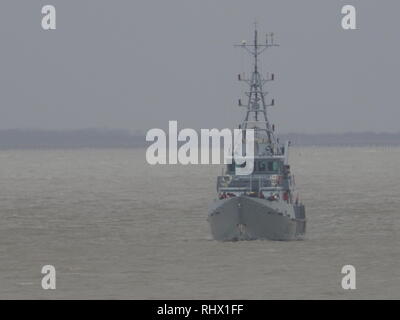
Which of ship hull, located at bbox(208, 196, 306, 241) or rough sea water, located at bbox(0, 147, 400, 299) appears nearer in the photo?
→ rough sea water, located at bbox(0, 147, 400, 299)

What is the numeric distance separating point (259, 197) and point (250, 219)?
1387 millimetres

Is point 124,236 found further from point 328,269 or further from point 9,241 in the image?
point 328,269

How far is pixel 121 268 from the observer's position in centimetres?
6719

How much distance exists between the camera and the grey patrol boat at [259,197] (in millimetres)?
77562

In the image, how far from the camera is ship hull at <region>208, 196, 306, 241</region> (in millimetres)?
77312

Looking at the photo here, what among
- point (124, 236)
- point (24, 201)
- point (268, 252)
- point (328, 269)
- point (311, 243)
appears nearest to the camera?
point (328, 269)

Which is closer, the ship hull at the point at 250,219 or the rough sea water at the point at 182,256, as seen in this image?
the rough sea water at the point at 182,256

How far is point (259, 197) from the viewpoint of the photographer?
7819 cm

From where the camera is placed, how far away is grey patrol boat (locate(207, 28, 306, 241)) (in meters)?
77.6

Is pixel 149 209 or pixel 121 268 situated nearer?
pixel 121 268

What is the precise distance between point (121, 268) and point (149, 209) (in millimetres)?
53075
